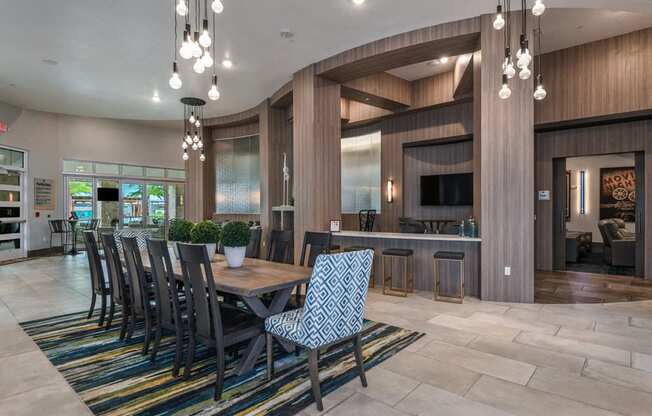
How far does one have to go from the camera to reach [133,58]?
5.77m

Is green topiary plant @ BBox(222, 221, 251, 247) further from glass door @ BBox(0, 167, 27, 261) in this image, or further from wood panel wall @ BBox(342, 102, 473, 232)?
glass door @ BBox(0, 167, 27, 261)

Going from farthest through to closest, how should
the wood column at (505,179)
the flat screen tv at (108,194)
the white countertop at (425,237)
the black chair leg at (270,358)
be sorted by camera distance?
the flat screen tv at (108,194)
the white countertop at (425,237)
the wood column at (505,179)
the black chair leg at (270,358)

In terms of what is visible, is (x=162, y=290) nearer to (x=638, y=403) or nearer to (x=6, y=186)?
(x=638, y=403)

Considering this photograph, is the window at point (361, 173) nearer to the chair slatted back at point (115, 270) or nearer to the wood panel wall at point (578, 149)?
the wood panel wall at point (578, 149)

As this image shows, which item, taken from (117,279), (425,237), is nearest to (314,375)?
(117,279)

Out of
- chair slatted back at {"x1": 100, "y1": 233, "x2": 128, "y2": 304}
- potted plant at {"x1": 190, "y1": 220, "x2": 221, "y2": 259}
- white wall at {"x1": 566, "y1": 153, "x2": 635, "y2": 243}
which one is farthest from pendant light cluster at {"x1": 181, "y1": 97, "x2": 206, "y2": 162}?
white wall at {"x1": 566, "y1": 153, "x2": 635, "y2": 243}

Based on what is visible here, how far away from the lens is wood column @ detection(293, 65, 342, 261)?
596 centimetres

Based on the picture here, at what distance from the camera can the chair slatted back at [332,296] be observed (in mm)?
2150

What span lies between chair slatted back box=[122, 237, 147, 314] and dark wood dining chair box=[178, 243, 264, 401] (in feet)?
2.32

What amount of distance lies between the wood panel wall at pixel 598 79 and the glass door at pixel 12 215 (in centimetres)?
1165

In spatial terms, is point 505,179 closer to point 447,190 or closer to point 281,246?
point 281,246

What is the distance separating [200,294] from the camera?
2396 mm

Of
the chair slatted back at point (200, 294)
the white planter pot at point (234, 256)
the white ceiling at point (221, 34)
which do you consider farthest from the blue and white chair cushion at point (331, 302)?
the white ceiling at point (221, 34)

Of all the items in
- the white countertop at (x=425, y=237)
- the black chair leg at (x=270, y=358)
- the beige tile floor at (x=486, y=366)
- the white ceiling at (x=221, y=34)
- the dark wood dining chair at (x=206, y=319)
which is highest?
the white ceiling at (x=221, y=34)
